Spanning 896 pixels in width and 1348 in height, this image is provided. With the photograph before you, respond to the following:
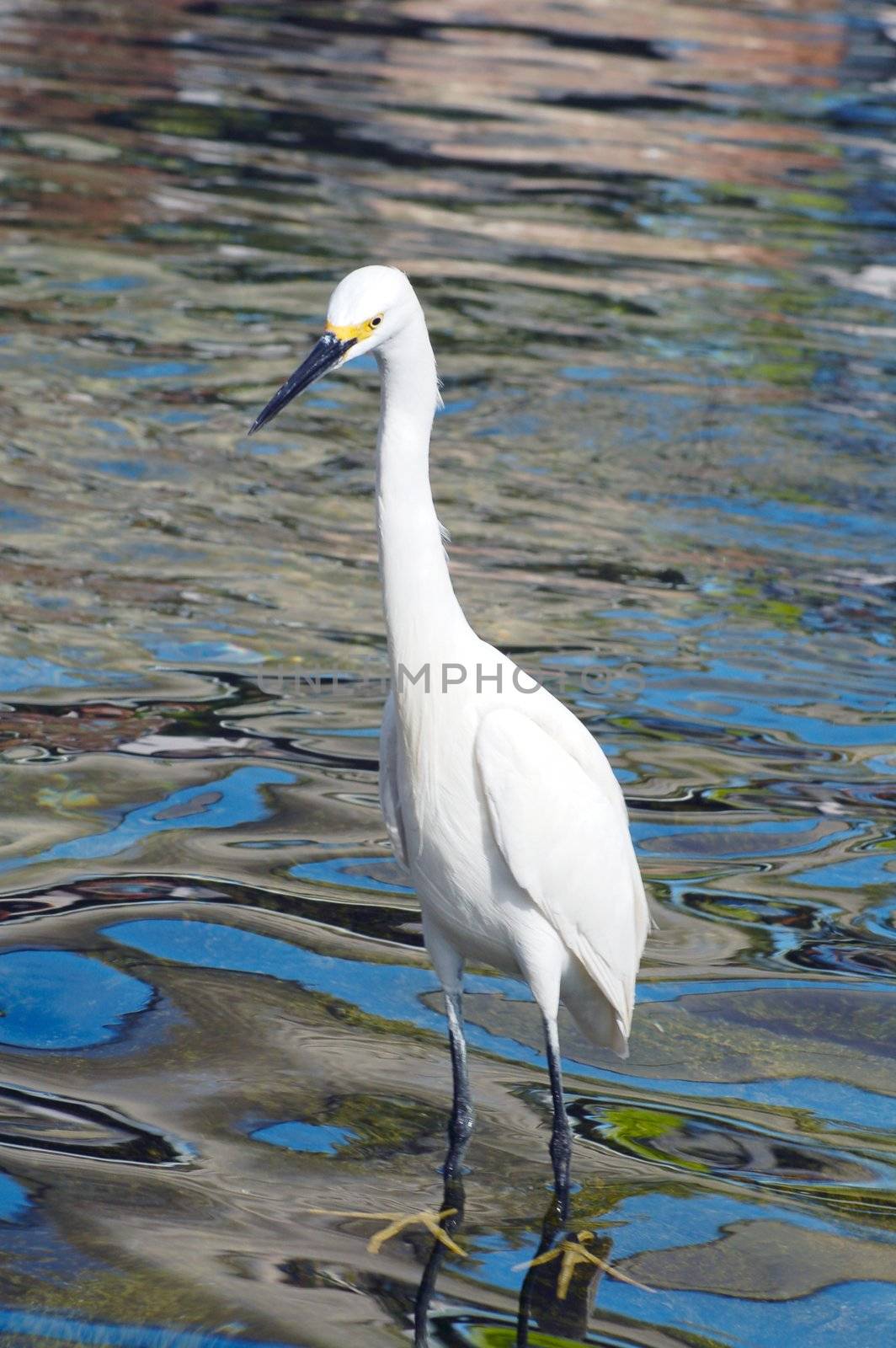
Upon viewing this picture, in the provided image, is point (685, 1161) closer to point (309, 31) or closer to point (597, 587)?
point (597, 587)

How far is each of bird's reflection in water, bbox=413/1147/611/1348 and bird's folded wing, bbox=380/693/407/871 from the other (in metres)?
0.68

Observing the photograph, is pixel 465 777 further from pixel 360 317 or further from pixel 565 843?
pixel 360 317

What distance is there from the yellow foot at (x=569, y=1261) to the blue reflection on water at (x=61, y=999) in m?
1.30

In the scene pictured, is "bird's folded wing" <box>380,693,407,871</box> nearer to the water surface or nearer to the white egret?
the white egret

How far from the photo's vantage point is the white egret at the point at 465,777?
3369mm

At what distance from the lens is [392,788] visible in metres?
3.72

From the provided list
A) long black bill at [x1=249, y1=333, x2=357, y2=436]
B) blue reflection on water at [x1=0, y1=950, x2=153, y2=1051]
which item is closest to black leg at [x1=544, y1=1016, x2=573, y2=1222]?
blue reflection on water at [x1=0, y1=950, x2=153, y2=1051]

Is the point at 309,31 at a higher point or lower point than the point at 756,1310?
higher

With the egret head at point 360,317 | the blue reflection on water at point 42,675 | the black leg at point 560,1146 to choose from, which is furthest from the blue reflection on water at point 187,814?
the egret head at point 360,317

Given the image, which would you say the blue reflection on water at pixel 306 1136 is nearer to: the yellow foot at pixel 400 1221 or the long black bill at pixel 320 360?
the yellow foot at pixel 400 1221

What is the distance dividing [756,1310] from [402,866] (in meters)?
1.18

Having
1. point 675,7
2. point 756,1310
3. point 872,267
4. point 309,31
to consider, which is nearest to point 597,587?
point 756,1310

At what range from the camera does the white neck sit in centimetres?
335

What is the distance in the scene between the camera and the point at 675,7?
2083cm
